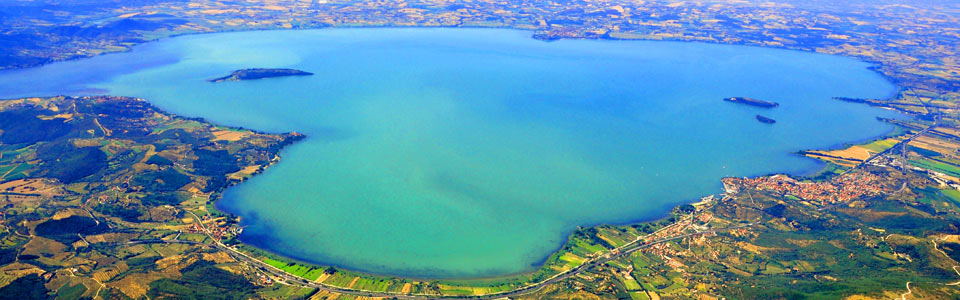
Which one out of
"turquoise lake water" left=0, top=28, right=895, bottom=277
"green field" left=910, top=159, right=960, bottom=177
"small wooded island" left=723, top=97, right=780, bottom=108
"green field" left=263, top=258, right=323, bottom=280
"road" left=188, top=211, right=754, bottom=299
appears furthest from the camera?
"small wooded island" left=723, top=97, right=780, bottom=108

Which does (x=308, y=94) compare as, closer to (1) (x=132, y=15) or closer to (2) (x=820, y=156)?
(2) (x=820, y=156)

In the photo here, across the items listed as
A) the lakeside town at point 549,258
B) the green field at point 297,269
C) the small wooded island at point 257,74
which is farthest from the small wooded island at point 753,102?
the small wooded island at point 257,74

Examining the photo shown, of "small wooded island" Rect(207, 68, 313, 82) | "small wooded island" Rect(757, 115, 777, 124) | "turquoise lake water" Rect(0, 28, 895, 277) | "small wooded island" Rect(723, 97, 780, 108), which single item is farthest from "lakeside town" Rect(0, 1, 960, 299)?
"small wooded island" Rect(207, 68, 313, 82)

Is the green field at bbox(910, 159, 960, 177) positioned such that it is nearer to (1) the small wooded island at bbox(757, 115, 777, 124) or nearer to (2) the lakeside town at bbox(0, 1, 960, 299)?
(2) the lakeside town at bbox(0, 1, 960, 299)

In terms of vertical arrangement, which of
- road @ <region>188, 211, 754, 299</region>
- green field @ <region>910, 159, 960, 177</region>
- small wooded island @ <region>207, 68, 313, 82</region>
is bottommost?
green field @ <region>910, 159, 960, 177</region>

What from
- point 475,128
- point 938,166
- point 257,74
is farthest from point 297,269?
point 938,166

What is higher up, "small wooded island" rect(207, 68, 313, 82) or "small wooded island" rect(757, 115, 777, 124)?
"small wooded island" rect(207, 68, 313, 82)

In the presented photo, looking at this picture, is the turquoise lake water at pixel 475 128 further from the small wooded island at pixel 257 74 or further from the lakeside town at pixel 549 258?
the small wooded island at pixel 257 74
